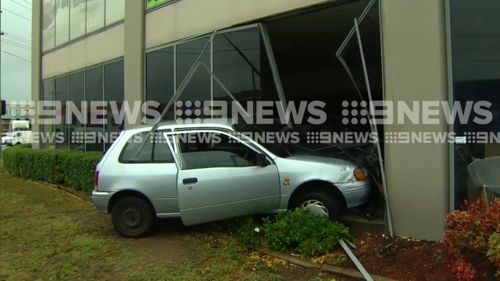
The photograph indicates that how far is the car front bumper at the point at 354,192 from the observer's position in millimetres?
7039

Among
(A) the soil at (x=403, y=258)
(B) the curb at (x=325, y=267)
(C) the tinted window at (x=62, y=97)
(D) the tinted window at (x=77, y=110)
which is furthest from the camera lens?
(C) the tinted window at (x=62, y=97)

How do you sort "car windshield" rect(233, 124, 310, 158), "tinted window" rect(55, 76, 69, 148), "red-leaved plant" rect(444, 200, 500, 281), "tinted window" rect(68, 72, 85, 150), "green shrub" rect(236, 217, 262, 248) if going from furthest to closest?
"tinted window" rect(55, 76, 69, 148)
"tinted window" rect(68, 72, 85, 150)
"car windshield" rect(233, 124, 310, 158)
"green shrub" rect(236, 217, 262, 248)
"red-leaved plant" rect(444, 200, 500, 281)

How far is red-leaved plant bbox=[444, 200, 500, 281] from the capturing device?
422cm

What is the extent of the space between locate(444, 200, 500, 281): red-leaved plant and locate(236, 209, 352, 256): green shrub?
2.00 m

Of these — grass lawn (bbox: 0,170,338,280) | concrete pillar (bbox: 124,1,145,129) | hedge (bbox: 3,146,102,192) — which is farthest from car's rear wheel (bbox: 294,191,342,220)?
concrete pillar (bbox: 124,1,145,129)

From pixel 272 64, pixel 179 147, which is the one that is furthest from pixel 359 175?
pixel 272 64

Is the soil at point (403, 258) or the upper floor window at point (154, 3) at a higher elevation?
the upper floor window at point (154, 3)

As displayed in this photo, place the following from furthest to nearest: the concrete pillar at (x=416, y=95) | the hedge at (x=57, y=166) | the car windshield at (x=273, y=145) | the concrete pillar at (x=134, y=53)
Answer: the concrete pillar at (x=134, y=53) → the hedge at (x=57, y=166) → the car windshield at (x=273, y=145) → the concrete pillar at (x=416, y=95)

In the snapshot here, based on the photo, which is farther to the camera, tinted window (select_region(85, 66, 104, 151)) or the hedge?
tinted window (select_region(85, 66, 104, 151))

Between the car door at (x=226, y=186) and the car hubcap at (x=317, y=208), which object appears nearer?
the car hubcap at (x=317, y=208)

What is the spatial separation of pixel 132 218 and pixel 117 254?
0.88 metres

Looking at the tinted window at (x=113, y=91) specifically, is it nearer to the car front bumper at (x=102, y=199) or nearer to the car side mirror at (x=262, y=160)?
the car front bumper at (x=102, y=199)

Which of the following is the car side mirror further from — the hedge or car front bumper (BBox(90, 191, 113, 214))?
the hedge

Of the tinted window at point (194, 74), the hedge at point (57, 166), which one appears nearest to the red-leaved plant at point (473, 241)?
the tinted window at point (194, 74)
